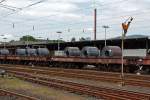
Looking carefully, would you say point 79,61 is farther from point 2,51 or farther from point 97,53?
point 2,51

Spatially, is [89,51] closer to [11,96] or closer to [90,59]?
[90,59]

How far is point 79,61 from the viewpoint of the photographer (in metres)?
43.3

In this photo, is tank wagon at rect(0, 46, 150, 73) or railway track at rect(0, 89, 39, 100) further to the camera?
tank wagon at rect(0, 46, 150, 73)

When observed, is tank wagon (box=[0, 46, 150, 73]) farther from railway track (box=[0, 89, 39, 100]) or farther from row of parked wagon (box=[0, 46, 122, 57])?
railway track (box=[0, 89, 39, 100])

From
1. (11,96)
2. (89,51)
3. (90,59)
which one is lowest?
(11,96)

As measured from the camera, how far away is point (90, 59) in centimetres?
4097

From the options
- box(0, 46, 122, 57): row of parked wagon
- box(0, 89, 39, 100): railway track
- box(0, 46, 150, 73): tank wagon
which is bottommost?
box(0, 89, 39, 100): railway track

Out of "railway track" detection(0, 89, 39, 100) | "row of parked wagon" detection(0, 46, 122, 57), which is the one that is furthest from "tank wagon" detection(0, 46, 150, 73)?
"railway track" detection(0, 89, 39, 100)

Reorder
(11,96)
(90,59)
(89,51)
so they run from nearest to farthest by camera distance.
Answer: (11,96), (90,59), (89,51)

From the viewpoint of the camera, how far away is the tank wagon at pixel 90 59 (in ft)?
110

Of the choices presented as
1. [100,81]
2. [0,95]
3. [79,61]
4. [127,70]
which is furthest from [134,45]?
[0,95]

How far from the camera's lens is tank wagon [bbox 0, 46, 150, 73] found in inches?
1323

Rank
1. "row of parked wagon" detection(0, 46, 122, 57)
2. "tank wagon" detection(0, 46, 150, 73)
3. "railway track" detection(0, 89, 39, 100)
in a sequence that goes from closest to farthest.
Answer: "railway track" detection(0, 89, 39, 100) → "tank wagon" detection(0, 46, 150, 73) → "row of parked wagon" detection(0, 46, 122, 57)

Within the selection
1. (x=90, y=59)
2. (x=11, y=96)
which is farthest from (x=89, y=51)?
(x=11, y=96)
